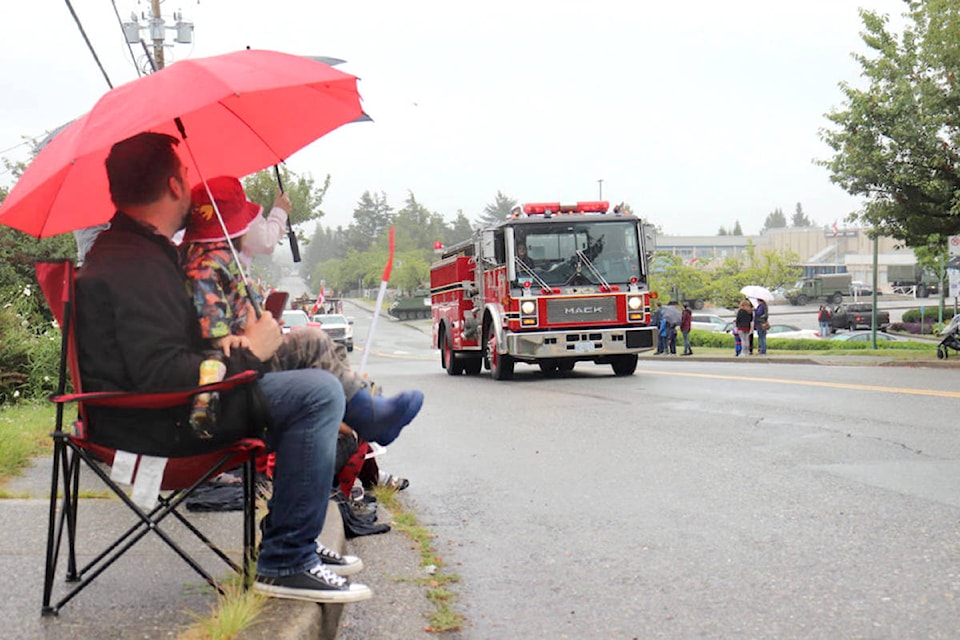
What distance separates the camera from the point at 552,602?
166 inches

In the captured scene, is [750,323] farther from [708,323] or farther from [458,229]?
[458,229]

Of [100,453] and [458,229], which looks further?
[458,229]

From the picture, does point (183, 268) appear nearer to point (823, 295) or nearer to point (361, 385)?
point (361, 385)

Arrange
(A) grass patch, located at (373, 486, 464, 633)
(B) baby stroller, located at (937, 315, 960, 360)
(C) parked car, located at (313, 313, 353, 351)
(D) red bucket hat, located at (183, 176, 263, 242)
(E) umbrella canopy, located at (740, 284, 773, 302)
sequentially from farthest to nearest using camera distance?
(C) parked car, located at (313, 313, 353, 351) < (E) umbrella canopy, located at (740, 284, 773, 302) < (B) baby stroller, located at (937, 315, 960, 360) < (A) grass patch, located at (373, 486, 464, 633) < (D) red bucket hat, located at (183, 176, 263, 242)

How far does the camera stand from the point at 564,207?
17578mm

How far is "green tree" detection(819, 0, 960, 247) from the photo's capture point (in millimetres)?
21766

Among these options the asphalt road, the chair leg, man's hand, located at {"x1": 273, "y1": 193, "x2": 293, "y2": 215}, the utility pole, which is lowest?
the asphalt road

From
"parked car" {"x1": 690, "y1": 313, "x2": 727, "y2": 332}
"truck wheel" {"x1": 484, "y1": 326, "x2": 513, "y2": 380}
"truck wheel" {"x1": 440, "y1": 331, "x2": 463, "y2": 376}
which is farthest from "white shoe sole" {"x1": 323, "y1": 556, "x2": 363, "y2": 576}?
"parked car" {"x1": 690, "y1": 313, "x2": 727, "y2": 332}

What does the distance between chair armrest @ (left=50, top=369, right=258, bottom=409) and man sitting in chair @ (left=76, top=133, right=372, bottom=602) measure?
0.14 feet

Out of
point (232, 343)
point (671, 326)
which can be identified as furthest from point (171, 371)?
point (671, 326)

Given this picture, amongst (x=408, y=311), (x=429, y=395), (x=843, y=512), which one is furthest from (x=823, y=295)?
(x=843, y=512)

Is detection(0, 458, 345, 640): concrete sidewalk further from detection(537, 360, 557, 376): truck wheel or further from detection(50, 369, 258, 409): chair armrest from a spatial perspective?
detection(537, 360, 557, 376): truck wheel

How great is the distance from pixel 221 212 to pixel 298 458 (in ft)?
3.30

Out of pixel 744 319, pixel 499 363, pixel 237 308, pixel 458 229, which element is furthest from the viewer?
pixel 458 229
